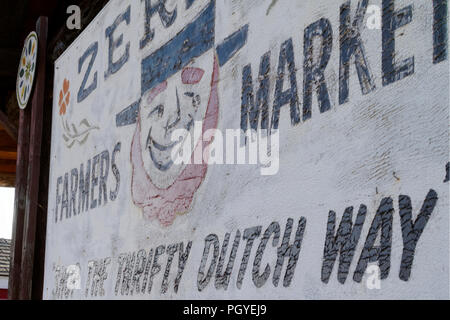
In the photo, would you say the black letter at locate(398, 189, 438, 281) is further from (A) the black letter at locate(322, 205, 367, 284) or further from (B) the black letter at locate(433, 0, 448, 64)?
(B) the black letter at locate(433, 0, 448, 64)

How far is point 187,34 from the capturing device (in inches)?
79.3

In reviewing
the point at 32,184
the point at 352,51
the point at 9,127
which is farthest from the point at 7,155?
the point at 352,51

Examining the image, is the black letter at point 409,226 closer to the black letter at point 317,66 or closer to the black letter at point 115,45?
the black letter at point 317,66

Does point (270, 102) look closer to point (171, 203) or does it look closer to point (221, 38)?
point (221, 38)

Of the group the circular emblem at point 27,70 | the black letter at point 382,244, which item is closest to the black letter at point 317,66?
the black letter at point 382,244

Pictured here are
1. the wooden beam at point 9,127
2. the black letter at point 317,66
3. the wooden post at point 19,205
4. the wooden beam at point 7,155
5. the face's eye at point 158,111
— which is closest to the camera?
the black letter at point 317,66

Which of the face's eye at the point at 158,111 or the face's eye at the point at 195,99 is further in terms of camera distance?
the face's eye at the point at 158,111

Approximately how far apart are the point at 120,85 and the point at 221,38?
0.72 meters

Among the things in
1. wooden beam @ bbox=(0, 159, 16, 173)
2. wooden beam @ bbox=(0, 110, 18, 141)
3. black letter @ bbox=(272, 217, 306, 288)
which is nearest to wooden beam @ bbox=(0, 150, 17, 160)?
wooden beam @ bbox=(0, 159, 16, 173)

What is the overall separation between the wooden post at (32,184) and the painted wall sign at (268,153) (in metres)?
0.83

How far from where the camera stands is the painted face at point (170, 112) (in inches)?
74.4

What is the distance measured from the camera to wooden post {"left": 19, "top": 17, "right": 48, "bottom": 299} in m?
3.46
